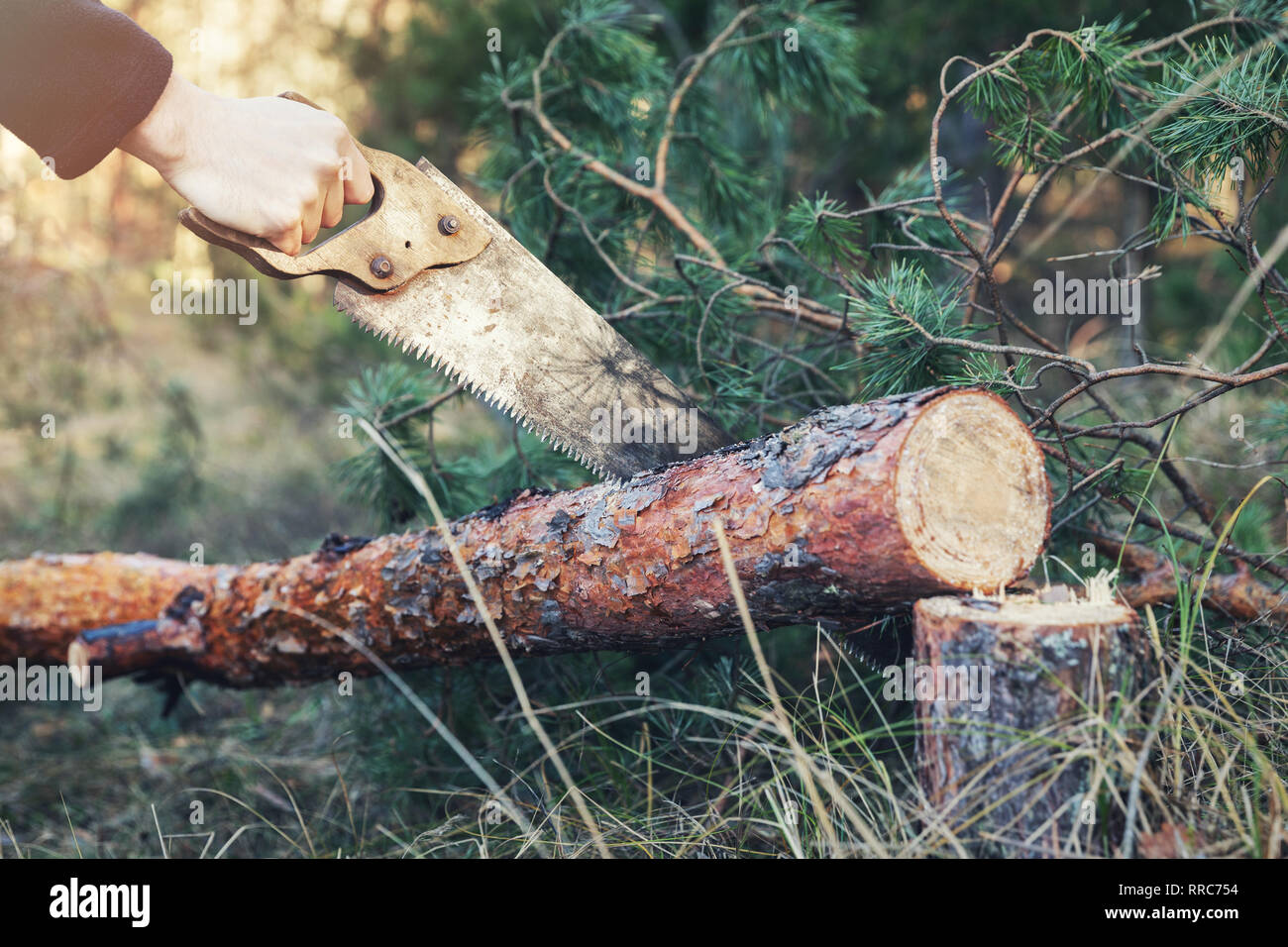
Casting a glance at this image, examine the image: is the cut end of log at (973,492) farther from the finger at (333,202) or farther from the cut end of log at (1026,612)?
the finger at (333,202)

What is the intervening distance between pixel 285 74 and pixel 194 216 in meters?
5.98

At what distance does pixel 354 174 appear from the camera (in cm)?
214

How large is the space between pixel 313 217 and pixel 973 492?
5.65ft

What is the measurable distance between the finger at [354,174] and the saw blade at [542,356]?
0.22 m

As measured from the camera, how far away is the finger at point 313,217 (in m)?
2.09

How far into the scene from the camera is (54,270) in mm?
4285

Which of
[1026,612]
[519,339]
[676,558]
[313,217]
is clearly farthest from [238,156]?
[1026,612]

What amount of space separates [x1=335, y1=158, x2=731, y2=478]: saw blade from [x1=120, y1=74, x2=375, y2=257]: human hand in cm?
28

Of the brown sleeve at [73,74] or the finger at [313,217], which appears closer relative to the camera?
the brown sleeve at [73,74]

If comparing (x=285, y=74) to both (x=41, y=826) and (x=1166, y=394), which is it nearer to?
(x=41, y=826)

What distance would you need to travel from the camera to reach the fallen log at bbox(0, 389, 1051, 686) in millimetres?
1565

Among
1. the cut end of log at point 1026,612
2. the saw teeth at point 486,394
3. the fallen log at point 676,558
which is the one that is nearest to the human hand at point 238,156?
the saw teeth at point 486,394

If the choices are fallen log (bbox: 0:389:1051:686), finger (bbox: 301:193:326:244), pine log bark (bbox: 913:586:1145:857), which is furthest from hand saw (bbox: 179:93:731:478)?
pine log bark (bbox: 913:586:1145:857)
